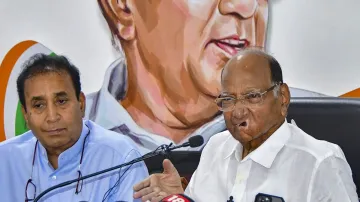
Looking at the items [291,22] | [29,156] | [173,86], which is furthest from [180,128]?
[29,156]

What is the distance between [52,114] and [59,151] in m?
0.17

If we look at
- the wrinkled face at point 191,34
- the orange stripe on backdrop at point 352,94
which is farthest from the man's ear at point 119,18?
the orange stripe on backdrop at point 352,94

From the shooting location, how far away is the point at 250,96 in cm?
150

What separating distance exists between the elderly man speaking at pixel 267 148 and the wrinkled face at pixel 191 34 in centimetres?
102

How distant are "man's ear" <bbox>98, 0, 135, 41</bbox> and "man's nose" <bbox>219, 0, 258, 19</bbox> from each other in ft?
1.53

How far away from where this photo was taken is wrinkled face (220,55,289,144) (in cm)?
151

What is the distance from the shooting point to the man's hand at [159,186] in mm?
1587

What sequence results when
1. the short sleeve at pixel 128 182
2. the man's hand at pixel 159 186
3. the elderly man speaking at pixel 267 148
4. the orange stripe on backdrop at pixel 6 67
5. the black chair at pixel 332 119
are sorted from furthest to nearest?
the orange stripe on backdrop at pixel 6 67 → the black chair at pixel 332 119 → the short sleeve at pixel 128 182 → the man's hand at pixel 159 186 → the elderly man speaking at pixel 267 148

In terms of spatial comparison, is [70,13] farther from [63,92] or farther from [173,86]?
[63,92]

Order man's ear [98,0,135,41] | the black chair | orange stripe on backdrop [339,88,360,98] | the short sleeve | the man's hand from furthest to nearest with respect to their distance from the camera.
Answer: man's ear [98,0,135,41]
orange stripe on backdrop [339,88,360,98]
the black chair
the short sleeve
the man's hand

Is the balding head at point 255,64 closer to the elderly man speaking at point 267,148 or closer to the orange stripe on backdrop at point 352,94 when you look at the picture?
the elderly man speaking at point 267,148

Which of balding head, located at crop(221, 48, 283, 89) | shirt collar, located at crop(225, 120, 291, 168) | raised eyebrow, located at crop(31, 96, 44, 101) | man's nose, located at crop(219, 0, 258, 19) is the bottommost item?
shirt collar, located at crop(225, 120, 291, 168)

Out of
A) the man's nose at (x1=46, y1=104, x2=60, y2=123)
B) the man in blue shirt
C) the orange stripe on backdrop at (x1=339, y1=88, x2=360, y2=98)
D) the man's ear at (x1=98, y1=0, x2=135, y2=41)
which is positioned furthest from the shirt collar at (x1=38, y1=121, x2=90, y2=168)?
the orange stripe on backdrop at (x1=339, y1=88, x2=360, y2=98)

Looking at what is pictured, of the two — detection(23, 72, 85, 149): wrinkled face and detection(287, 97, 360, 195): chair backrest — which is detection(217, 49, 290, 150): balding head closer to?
detection(23, 72, 85, 149): wrinkled face
